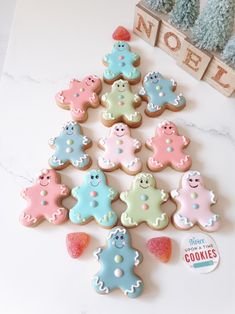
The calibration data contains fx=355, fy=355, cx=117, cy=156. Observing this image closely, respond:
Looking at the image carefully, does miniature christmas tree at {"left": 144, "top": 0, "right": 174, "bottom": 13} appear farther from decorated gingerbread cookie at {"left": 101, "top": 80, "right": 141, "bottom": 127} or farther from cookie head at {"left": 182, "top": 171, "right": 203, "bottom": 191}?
cookie head at {"left": 182, "top": 171, "right": 203, "bottom": 191}

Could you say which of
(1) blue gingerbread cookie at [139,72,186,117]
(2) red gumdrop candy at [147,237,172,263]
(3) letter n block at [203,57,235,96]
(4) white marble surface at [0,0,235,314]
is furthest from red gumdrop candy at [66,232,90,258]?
(3) letter n block at [203,57,235,96]

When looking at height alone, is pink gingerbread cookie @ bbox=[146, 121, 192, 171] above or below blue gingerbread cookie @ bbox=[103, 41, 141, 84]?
below

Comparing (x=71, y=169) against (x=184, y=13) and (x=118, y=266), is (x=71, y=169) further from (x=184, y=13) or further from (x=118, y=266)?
(x=184, y=13)

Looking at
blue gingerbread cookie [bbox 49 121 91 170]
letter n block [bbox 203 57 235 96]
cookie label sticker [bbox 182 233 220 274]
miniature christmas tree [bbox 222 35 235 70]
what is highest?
miniature christmas tree [bbox 222 35 235 70]

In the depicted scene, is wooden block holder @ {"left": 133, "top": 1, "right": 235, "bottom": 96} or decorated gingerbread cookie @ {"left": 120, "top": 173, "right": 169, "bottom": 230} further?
wooden block holder @ {"left": 133, "top": 1, "right": 235, "bottom": 96}

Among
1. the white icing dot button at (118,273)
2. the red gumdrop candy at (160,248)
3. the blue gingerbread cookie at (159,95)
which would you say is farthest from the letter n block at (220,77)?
the white icing dot button at (118,273)

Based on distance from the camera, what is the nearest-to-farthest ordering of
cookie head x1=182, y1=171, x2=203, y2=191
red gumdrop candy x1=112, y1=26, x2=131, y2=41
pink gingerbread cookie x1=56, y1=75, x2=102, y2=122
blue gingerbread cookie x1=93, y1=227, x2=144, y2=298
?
1. blue gingerbread cookie x1=93, y1=227, x2=144, y2=298
2. cookie head x1=182, y1=171, x2=203, y2=191
3. pink gingerbread cookie x1=56, y1=75, x2=102, y2=122
4. red gumdrop candy x1=112, y1=26, x2=131, y2=41
